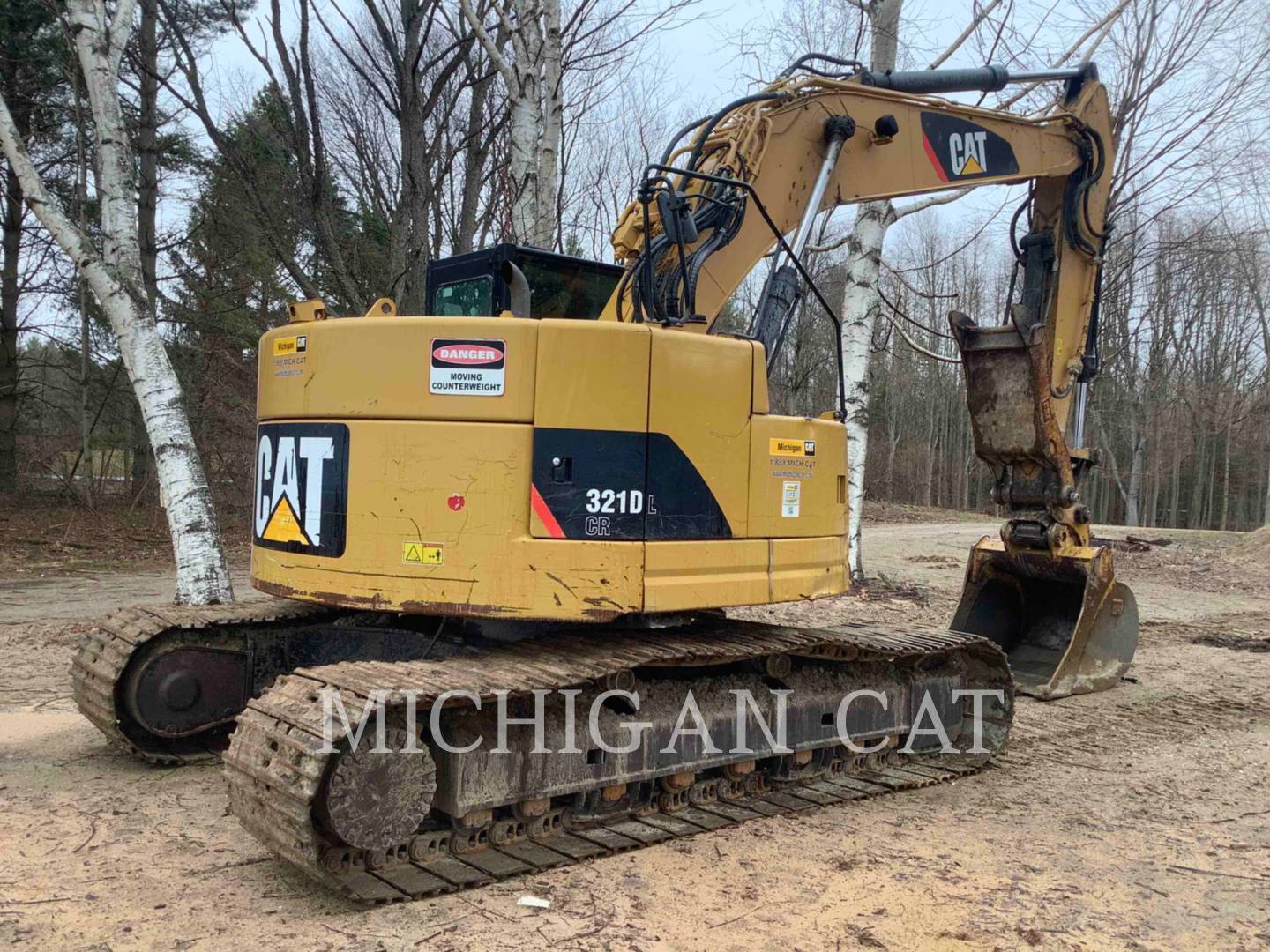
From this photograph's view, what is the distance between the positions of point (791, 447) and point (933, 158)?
2.62m

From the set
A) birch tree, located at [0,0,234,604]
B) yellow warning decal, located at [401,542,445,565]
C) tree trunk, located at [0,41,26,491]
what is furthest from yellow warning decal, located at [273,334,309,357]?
tree trunk, located at [0,41,26,491]

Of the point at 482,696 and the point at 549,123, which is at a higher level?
the point at 549,123

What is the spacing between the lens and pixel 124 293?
8.33m

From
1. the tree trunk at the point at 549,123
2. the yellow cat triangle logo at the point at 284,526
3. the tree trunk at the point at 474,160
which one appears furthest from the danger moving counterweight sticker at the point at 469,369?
the tree trunk at the point at 474,160

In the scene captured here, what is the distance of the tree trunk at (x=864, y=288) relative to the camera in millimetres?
12289

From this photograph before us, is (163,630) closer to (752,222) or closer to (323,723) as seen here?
(323,723)

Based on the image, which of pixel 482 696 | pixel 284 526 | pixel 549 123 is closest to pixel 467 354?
pixel 284 526

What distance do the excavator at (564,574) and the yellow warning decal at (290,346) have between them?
11 mm

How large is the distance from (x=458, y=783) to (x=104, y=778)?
2157 millimetres

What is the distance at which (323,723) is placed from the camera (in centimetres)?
371

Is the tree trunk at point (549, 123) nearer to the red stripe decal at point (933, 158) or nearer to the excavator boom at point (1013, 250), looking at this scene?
the excavator boom at point (1013, 250)

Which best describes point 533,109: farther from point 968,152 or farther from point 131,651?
point 131,651

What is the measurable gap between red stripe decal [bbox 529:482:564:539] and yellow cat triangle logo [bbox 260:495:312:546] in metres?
1.07

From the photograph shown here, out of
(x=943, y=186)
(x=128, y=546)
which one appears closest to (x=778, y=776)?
(x=943, y=186)
